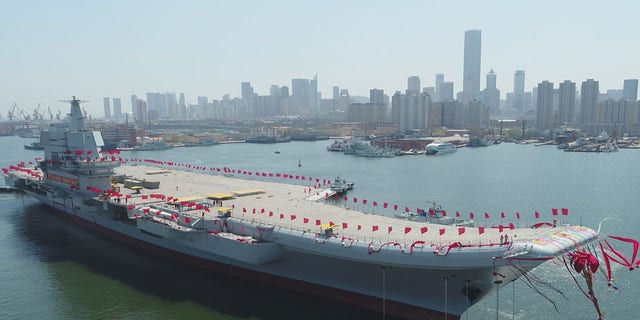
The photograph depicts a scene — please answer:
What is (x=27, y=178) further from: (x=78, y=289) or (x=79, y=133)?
(x=78, y=289)

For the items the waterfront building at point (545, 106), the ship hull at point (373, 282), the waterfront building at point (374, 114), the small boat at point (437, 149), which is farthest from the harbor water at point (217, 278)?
the waterfront building at point (374, 114)

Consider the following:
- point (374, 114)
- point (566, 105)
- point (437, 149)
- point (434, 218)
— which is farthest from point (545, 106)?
point (434, 218)

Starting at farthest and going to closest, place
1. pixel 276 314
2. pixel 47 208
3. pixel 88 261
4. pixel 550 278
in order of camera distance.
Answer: pixel 47 208
pixel 88 261
pixel 550 278
pixel 276 314

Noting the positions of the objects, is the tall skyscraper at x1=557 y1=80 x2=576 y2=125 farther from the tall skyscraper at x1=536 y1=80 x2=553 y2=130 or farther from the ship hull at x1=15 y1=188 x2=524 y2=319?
the ship hull at x1=15 y1=188 x2=524 y2=319

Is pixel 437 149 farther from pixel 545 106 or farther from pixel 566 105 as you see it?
pixel 566 105

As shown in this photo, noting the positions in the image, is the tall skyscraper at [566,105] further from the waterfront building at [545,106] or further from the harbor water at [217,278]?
the harbor water at [217,278]

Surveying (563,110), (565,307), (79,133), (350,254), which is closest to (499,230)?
(565,307)
